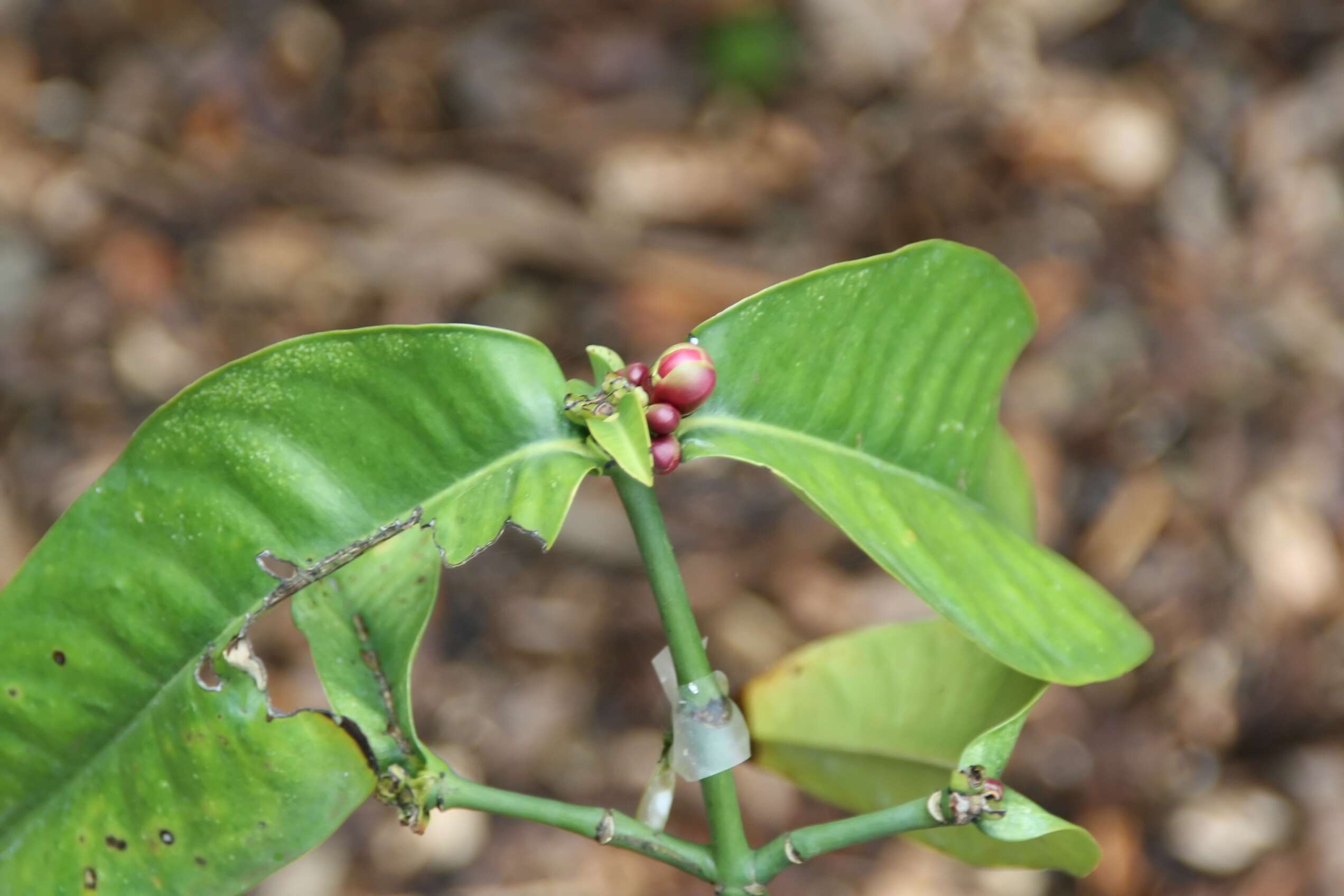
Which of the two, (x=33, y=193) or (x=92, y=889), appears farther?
(x=33, y=193)

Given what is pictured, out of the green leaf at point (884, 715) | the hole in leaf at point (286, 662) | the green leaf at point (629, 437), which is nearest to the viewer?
the green leaf at point (629, 437)

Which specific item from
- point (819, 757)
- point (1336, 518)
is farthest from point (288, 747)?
point (1336, 518)

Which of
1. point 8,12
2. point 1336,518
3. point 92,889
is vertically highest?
point 8,12

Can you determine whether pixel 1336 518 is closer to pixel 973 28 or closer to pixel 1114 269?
pixel 1114 269

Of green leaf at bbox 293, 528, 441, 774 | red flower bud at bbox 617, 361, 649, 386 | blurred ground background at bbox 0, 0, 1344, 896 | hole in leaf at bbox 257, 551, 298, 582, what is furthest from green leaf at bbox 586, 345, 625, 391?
blurred ground background at bbox 0, 0, 1344, 896

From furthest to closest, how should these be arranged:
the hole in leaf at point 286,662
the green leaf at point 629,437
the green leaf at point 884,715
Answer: the hole in leaf at point 286,662 < the green leaf at point 884,715 < the green leaf at point 629,437

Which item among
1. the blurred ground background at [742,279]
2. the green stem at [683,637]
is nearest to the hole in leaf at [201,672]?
the green stem at [683,637]

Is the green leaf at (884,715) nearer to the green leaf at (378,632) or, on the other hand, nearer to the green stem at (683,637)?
the green stem at (683,637)
